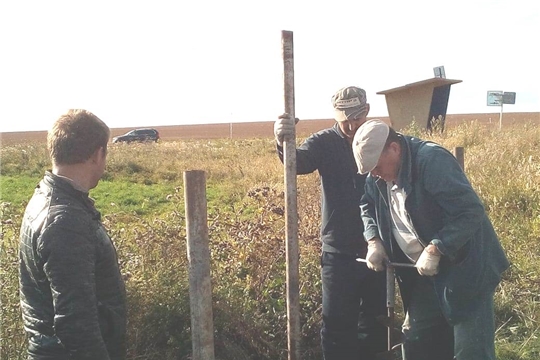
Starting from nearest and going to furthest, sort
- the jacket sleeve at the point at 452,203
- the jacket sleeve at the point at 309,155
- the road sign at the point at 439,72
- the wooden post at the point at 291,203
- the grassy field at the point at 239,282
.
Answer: the jacket sleeve at the point at 452,203 < the wooden post at the point at 291,203 < the jacket sleeve at the point at 309,155 < the grassy field at the point at 239,282 < the road sign at the point at 439,72

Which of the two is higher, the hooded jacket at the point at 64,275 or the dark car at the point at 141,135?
the dark car at the point at 141,135

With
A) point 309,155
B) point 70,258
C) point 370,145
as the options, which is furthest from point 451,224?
point 70,258

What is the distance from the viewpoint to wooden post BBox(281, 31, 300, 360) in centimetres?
336

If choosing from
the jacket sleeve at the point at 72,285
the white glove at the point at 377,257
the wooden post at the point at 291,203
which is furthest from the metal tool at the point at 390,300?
the jacket sleeve at the point at 72,285

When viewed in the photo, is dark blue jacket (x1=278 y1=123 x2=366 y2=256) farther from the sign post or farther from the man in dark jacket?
the sign post

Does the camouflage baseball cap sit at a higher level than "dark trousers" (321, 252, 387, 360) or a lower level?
higher

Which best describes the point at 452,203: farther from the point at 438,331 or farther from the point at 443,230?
the point at 438,331

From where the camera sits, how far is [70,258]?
2119 mm

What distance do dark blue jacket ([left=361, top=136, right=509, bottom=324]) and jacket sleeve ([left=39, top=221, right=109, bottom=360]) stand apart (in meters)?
1.66

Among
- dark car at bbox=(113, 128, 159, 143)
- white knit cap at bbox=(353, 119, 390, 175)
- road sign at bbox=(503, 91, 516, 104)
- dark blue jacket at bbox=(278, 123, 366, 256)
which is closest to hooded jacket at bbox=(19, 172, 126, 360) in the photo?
white knit cap at bbox=(353, 119, 390, 175)

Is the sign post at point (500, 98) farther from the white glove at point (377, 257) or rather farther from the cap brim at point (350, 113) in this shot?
the white glove at point (377, 257)

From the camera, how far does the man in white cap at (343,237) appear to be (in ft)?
11.7

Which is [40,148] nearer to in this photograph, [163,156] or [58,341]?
[163,156]

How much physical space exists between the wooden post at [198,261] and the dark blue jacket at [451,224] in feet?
3.67
